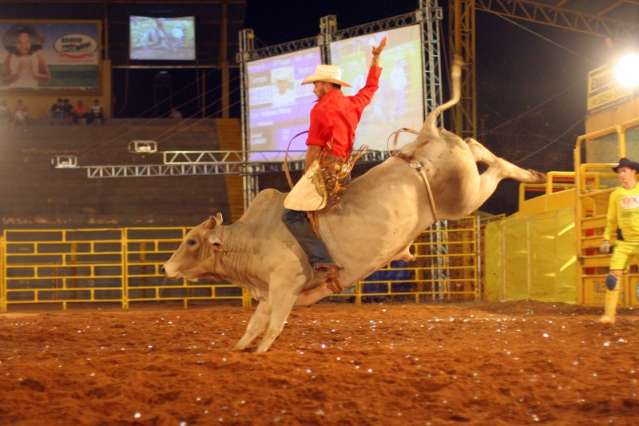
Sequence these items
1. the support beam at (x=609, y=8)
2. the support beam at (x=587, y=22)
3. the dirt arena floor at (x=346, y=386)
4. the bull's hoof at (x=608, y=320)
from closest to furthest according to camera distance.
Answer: the dirt arena floor at (x=346, y=386) → the bull's hoof at (x=608, y=320) → the support beam at (x=609, y=8) → the support beam at (x=587, y=22)

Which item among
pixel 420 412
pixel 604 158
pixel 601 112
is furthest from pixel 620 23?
pixel 420 412

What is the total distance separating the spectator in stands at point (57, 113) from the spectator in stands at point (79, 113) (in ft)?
1.22

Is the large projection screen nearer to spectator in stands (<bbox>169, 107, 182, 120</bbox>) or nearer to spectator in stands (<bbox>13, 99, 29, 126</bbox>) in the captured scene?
spectator in stands (<bbox>169, 107, 182, 120</bbox>)

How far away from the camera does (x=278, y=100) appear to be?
24.1m

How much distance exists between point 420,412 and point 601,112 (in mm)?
16707

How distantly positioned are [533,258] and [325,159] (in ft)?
35.3

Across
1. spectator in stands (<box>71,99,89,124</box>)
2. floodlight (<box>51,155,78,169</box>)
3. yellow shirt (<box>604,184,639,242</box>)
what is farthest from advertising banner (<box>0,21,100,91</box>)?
yellow shirt (<box>604,184,639,242</box>)

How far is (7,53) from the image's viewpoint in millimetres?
32125

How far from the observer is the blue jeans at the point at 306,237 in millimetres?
6551

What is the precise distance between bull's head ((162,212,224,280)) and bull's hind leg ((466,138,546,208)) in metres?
2.08

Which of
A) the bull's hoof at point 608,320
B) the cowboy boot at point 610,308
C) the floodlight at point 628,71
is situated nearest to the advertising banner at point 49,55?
the floodlight at point 628,71

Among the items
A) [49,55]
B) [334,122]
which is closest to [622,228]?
[334,122]

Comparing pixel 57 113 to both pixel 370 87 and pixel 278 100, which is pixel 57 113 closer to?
pixel 278 100

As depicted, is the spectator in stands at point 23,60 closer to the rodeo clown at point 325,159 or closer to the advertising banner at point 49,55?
the advertising banner at point 49,55
